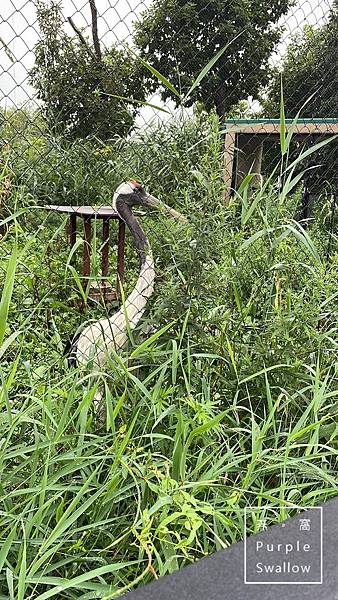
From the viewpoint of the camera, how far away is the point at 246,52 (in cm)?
192

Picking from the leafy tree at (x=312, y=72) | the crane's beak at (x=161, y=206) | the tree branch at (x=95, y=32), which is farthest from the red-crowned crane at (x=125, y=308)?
the leafy tree at (x=312, y=72)

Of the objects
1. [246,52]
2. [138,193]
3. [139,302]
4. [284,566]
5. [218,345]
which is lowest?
[284,566]

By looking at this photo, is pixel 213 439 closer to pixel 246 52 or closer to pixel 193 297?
pixel 193 297

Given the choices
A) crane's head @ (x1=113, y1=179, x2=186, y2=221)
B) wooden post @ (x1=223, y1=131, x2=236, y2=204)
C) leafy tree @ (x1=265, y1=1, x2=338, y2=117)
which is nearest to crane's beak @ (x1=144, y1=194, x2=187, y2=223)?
crane's head @ (x1=113, y1=179, x2=186, y2=221)

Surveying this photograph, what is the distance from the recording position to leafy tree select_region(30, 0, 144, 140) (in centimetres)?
155

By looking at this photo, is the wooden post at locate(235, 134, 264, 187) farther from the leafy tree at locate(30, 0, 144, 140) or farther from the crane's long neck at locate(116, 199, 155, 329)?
the crane's long neck at locate(116, 199, 155, 329)

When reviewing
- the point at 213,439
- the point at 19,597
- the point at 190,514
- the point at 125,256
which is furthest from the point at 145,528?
the point at 125,256

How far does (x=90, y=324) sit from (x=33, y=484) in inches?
19.4

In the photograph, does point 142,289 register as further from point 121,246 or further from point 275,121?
point 275,121

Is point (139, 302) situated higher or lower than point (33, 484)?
higher

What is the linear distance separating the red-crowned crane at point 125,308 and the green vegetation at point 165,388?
1.0 inches

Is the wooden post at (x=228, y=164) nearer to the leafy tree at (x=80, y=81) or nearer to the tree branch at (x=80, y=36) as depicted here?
the leafy tree at (x=80, y=81)

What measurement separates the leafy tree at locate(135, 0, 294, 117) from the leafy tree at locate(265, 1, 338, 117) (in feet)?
0.38

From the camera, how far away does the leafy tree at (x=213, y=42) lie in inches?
64.8
